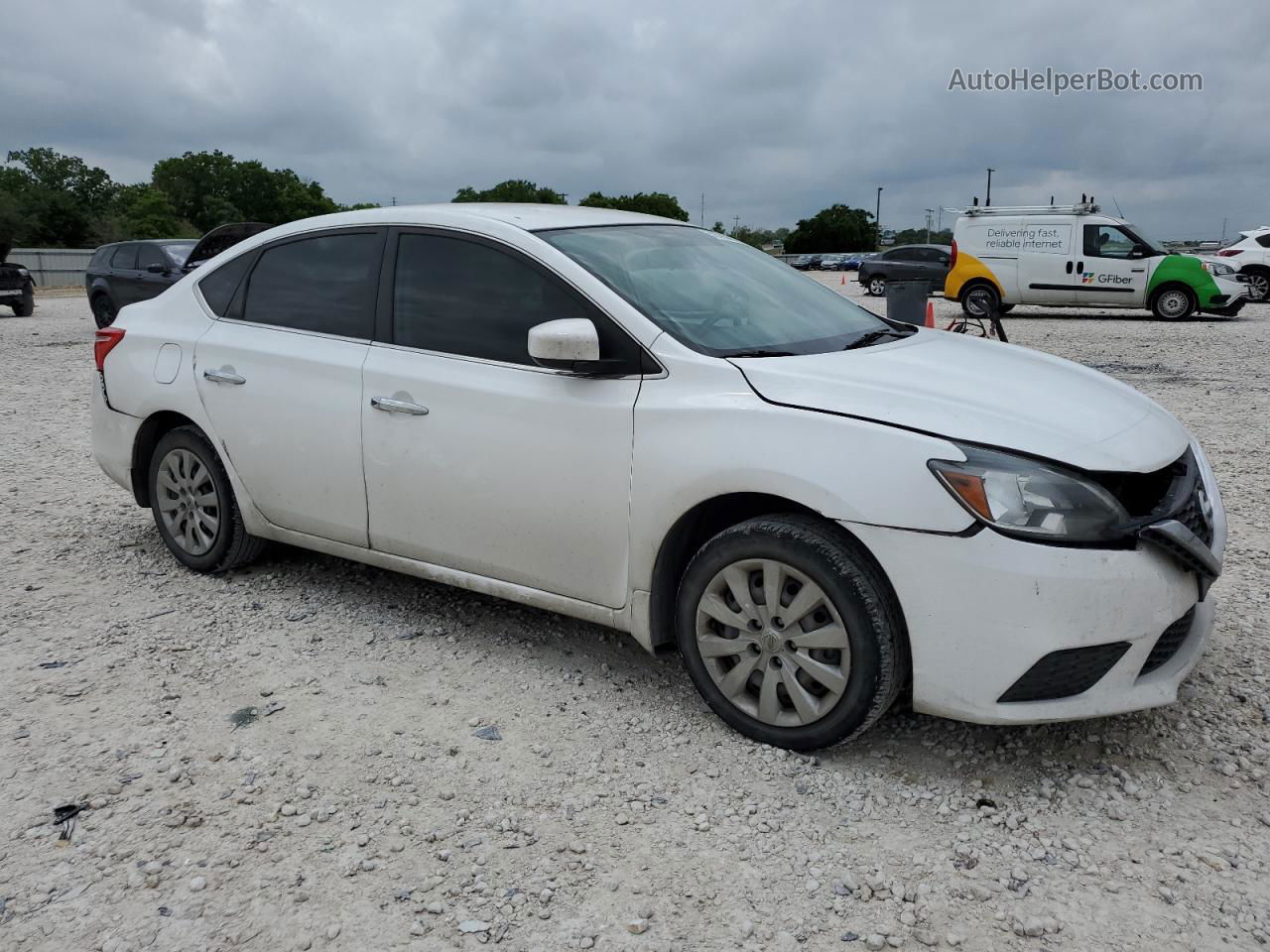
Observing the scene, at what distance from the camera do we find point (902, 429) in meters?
2.82

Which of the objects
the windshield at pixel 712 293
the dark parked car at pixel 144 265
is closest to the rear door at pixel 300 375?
the windshield at pixel 712 293

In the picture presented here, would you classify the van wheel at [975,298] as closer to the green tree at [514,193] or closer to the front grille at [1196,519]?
the front grille at [1196,519]

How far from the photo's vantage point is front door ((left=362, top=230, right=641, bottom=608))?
3.33 m

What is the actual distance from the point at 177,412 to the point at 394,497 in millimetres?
1433

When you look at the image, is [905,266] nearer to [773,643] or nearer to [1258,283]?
[1258,283]

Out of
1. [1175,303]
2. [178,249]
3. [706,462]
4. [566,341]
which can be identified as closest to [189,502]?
[566,341]

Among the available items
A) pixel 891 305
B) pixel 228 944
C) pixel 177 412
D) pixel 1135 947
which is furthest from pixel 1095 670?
pixel 891 305

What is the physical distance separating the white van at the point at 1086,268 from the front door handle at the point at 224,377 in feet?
51.1

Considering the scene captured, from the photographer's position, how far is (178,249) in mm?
15547

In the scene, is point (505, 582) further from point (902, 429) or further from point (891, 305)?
point (891, 305)

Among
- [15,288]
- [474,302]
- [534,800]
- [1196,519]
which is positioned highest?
[15,288]

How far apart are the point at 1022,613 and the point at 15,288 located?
24380 mm

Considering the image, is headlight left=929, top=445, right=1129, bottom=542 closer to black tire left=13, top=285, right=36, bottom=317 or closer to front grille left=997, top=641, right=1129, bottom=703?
front grille left=997, top=641, right=1129, bottom=703

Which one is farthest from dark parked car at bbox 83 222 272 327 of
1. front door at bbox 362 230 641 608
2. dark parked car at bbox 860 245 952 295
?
dark parked car at bbox 860 245 952 295
